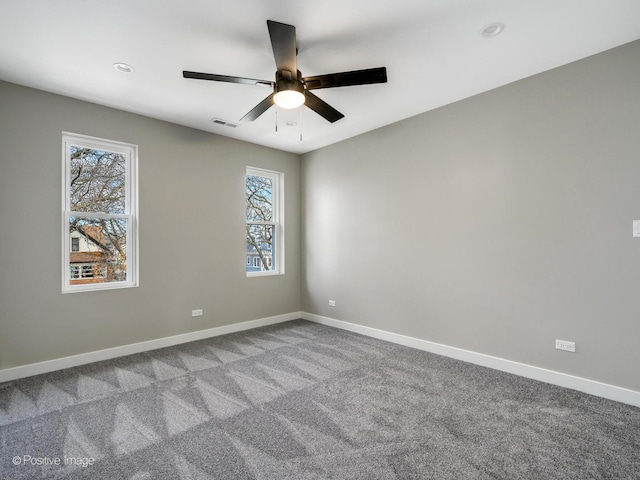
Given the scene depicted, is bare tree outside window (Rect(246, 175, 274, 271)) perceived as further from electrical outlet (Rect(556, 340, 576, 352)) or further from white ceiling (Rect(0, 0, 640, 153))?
electrical outlet (Rect(556, 340, 576, 352))

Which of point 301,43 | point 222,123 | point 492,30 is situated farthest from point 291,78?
point 222,123

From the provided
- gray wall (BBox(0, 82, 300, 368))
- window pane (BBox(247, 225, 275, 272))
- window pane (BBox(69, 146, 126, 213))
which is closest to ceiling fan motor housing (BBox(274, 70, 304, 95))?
gray wall (BBox(0, 82, 300, 368))

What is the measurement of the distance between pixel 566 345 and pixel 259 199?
13.6ft

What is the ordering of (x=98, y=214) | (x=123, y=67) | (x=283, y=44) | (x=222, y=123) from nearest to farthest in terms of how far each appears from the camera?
(x=283, y=44) < (x=123, y=67) < (x=98, y=214) < (x=222, y=123)

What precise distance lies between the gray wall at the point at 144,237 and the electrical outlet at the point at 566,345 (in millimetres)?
3582

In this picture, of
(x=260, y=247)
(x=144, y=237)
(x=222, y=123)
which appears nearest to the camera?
(x=144, y=237)

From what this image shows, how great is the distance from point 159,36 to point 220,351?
3134mm

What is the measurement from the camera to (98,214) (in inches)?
138

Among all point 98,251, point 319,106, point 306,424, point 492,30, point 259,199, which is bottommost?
point 306,424

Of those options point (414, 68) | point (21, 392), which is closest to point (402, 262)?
point (414, 68)

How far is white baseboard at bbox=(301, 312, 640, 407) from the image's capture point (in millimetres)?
2502

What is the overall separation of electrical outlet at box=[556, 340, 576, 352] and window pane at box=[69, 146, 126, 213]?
15.3 feet

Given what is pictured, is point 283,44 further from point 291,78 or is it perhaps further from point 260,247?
point 260,247

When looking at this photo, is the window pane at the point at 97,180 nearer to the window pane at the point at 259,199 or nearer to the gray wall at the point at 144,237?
the gray wall at the point at 144,237
